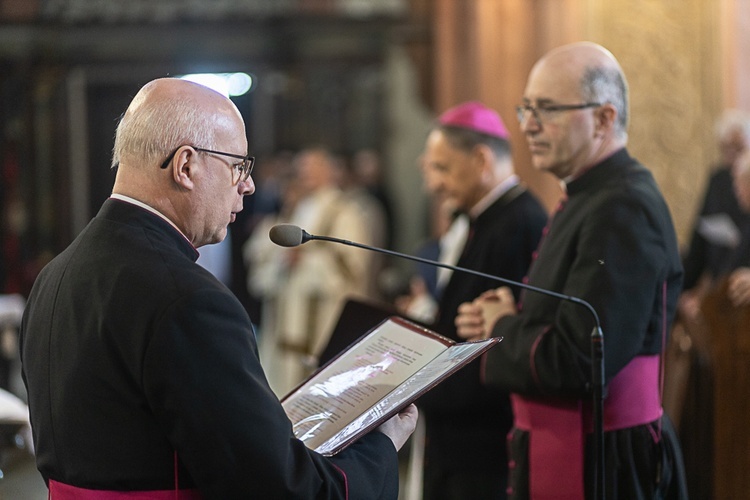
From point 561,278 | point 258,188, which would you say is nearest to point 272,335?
point 258,188

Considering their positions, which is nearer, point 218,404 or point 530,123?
point 218,404

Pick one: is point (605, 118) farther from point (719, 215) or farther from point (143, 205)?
point (719, 215)

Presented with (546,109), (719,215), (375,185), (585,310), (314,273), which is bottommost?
(314,273)

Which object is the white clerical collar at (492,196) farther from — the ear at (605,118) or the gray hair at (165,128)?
the gray hair at (165,128)

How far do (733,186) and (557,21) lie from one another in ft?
4.83

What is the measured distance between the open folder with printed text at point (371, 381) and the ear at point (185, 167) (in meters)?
0.58

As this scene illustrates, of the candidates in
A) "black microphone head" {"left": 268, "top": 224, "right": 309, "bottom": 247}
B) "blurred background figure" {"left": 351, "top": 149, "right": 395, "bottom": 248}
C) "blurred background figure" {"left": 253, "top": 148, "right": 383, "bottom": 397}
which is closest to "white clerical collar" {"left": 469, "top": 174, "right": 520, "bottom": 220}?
"black microphone head" {"left": 268, "top": 224, "right": 309, "bottom": 247}

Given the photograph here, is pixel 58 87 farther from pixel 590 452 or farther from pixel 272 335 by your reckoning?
pixel 590 452

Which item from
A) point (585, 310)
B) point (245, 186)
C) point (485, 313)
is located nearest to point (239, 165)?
point (245, 186)

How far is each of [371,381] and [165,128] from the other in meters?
0.71

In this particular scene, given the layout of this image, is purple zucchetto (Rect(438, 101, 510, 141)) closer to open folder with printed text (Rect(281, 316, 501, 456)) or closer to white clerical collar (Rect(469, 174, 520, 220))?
white clerical collar (Rect(469, 174, 520, 220))

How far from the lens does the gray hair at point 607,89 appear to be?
293 cm

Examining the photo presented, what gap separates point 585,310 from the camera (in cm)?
266

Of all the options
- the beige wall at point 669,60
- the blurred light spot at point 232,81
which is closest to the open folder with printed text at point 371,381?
the beige wall at point 669,60
